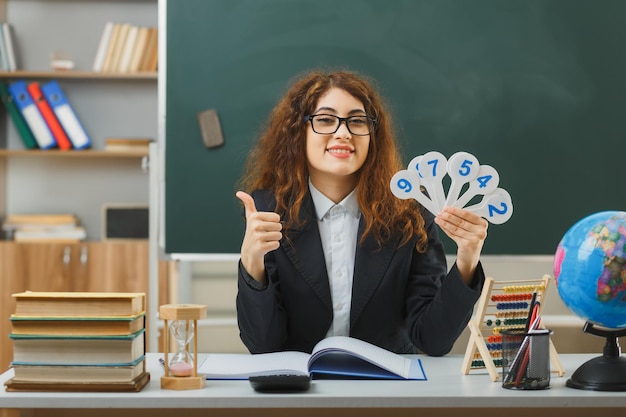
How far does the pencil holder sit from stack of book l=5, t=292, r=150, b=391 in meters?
0.69

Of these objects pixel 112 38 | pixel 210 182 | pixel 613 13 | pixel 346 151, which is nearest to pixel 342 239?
pixel 346 151

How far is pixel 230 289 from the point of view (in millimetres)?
3932

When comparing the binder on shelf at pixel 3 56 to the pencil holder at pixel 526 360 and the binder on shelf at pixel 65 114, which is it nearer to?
the binder on shelf at pixel 65 114

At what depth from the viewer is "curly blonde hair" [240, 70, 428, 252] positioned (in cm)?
230

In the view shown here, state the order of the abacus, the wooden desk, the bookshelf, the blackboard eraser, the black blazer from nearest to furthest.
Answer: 1. the wooden desk
2. the abacus
3. the black blazer
4. the blackboard eraser
5. the bookshelf

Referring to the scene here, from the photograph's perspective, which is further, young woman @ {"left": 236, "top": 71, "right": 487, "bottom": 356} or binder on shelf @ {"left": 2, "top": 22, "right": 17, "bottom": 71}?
binder on shelf @ {"left": 2, "top": 22, "right": 17, "bottom": 71}

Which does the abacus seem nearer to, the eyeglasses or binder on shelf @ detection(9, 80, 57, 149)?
the eyeglasses

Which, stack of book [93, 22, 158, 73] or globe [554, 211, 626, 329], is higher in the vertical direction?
stack of book [93, 22, 158, 73]

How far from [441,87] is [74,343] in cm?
252

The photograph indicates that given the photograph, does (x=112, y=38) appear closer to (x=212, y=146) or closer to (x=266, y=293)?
(x=212, y=146)

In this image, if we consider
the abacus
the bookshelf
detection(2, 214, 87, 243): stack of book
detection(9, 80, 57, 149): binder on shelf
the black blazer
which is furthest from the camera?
the bookshelf

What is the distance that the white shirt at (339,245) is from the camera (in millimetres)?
2242

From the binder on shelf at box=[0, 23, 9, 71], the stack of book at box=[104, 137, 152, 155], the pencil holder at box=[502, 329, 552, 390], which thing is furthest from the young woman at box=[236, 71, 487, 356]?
the binder on shelf at box=[0, 23, 9, 71]

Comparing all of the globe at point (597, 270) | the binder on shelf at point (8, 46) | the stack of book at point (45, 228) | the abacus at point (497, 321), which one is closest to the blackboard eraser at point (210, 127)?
the stack of book at point (45, 228)
